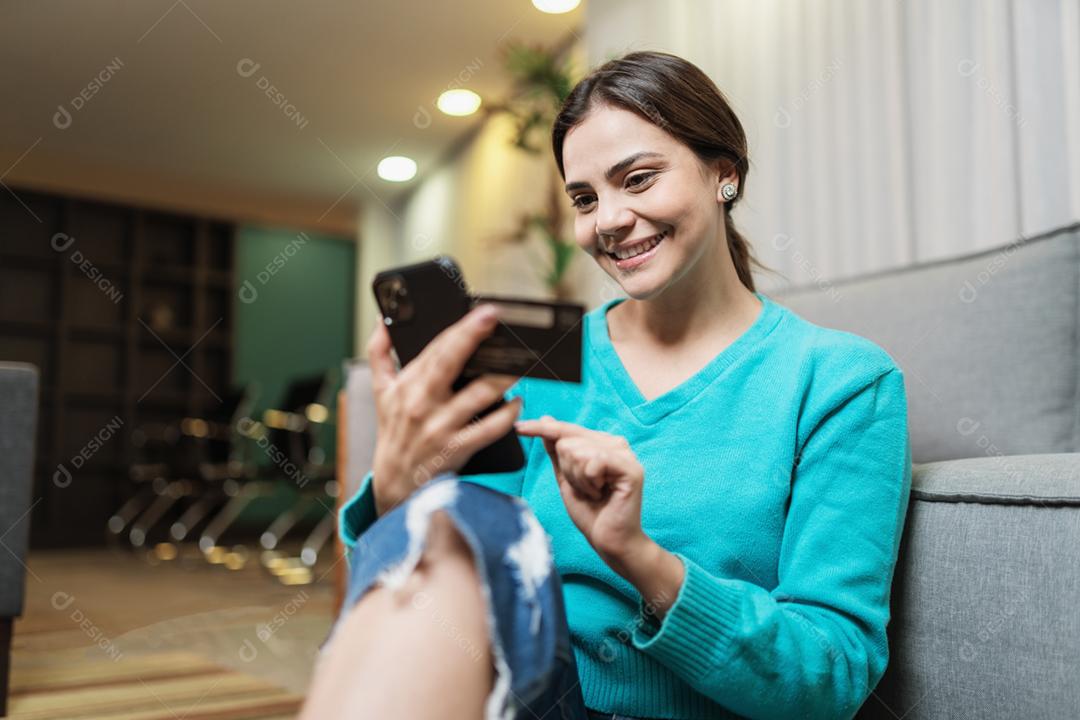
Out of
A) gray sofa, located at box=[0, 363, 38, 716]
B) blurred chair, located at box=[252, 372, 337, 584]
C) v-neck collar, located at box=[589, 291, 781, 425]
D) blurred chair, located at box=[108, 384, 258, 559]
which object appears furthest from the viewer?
blurred chair, located at box=[108, 384, 258, 559]

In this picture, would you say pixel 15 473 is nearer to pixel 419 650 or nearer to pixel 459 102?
pixel 419 650

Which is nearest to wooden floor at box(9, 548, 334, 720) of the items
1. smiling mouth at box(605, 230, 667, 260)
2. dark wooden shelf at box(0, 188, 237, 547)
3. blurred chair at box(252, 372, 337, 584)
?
blurred chair at box(252, 372, 337, 584)

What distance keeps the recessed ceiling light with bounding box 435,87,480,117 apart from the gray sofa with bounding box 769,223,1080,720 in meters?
3.65

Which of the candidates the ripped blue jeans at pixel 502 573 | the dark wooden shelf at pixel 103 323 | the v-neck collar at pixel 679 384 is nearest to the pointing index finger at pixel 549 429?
the ripped blue jeans at pixel 502 573

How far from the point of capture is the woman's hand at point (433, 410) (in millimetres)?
675

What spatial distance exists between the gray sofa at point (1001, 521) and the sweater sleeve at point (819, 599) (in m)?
0.06

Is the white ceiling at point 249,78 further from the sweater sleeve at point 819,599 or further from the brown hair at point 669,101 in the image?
the sweater sleeve at point 819,599

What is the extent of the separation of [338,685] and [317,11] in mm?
4001

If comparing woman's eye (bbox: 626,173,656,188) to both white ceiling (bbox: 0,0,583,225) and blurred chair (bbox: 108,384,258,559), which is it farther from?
blurred chair (bbox: 108,384,258,559)

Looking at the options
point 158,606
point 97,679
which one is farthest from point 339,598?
point 158,606

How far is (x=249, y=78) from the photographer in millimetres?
4730

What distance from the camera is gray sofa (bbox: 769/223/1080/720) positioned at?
770mm

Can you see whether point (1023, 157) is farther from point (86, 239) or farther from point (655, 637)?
point (86, 239)

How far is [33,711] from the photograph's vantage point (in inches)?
71.4
